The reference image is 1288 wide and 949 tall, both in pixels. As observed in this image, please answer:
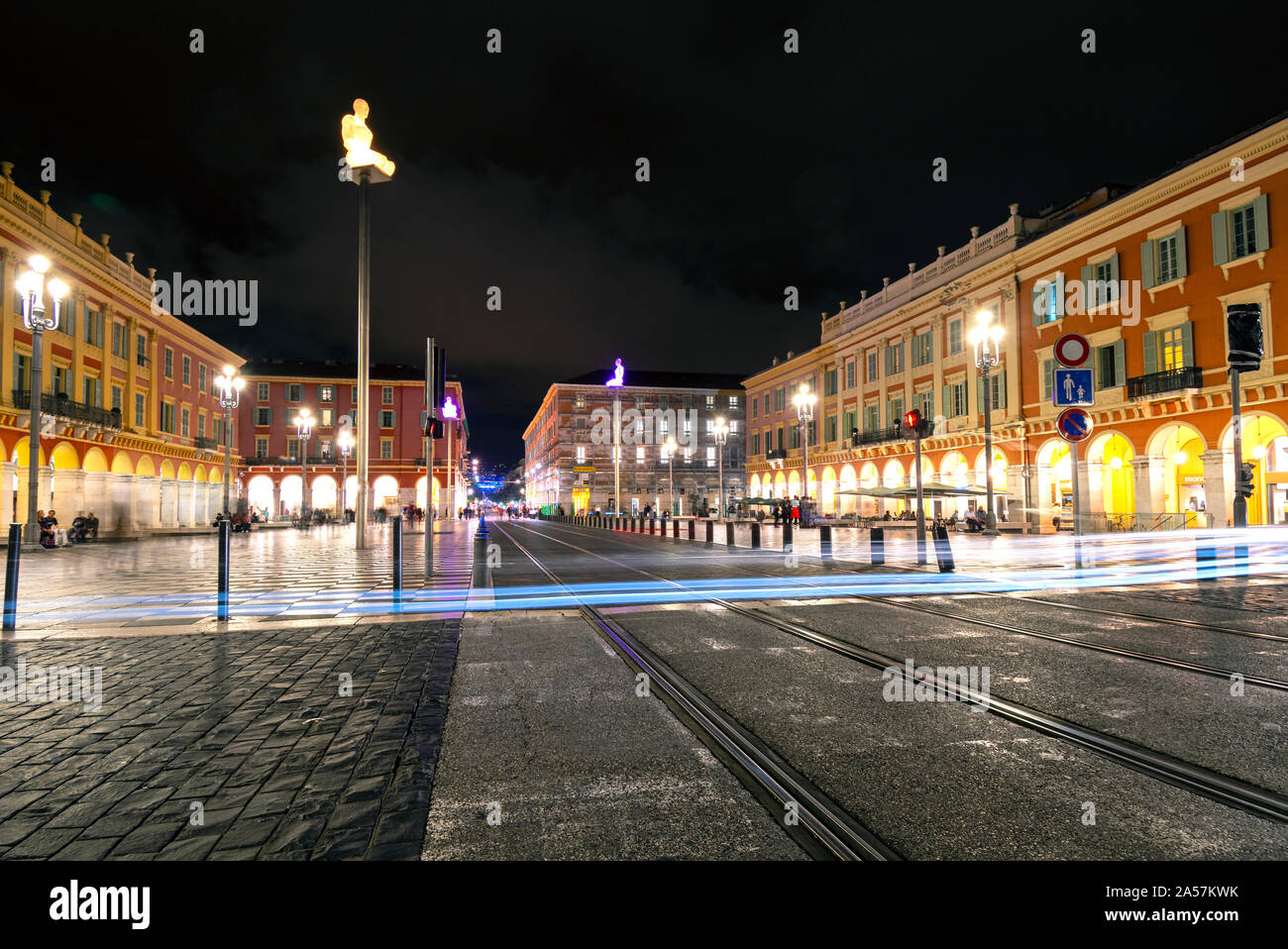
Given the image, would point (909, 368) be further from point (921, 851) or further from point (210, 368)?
point (210, 368)

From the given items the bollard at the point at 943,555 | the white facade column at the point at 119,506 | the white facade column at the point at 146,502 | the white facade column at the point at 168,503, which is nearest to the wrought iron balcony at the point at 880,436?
the bollard at the point at 943,555

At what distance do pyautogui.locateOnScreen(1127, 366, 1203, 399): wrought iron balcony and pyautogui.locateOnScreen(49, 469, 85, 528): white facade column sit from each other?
48.9 metres

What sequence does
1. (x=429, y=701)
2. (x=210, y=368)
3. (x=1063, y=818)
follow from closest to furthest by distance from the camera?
(x=1063, y=818)
(x=429, y=701)
(x=210, y=368)

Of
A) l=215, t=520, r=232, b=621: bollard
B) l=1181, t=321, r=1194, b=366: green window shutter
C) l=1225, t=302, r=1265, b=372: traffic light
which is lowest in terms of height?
l=215, t=520, r=232, b=621: bollard

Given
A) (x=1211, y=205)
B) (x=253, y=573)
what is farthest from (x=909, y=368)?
(x=253, y=573)

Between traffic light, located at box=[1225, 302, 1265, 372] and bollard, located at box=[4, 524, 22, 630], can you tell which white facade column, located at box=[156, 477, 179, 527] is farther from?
traffic light, located at box=[1225, 302, 1265, 372]

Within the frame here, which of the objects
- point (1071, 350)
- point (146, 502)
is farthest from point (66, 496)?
point (1071, 350)

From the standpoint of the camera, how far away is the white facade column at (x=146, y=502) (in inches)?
1663

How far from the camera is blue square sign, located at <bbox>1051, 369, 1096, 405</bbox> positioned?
11.0m

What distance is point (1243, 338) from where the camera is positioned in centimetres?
1357

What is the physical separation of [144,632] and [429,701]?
4.90m

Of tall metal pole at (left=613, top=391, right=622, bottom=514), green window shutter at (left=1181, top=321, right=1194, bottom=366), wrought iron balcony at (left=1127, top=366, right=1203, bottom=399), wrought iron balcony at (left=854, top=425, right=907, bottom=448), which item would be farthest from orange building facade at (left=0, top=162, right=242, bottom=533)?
wrought iron balcony at (left=854, top=425, right=907, bottom=448)

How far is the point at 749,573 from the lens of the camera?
14.8 m

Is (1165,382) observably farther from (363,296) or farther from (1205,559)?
(363,296)
